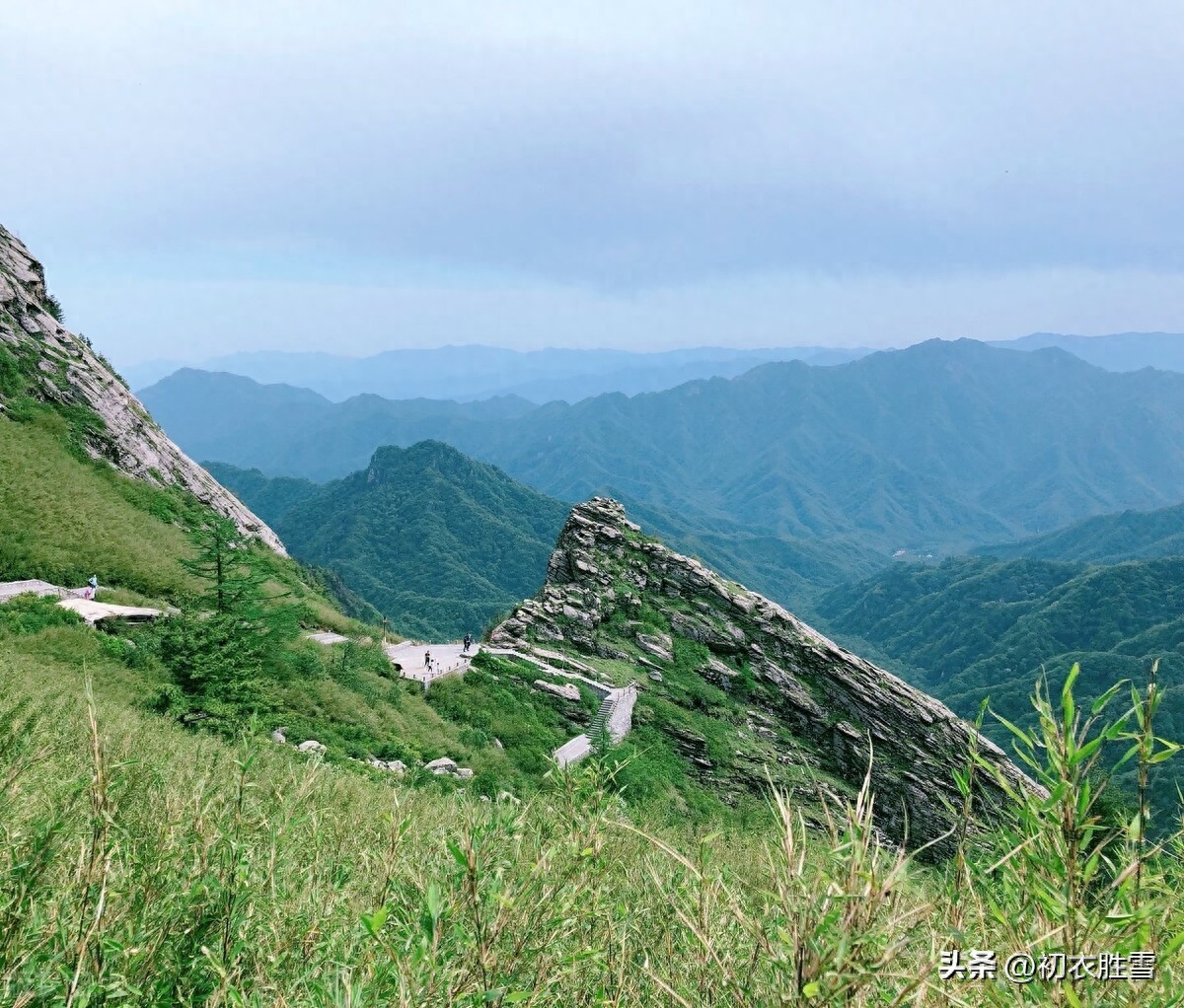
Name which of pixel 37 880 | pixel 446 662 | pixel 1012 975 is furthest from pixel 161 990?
pixel 446 662

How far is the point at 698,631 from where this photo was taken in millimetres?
43094

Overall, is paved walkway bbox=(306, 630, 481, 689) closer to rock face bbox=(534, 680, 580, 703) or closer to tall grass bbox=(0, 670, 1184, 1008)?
rock face bbox=(534, 680, 580, 703)

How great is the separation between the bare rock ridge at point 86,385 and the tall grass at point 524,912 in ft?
123

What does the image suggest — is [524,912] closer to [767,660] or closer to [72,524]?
[72,524]

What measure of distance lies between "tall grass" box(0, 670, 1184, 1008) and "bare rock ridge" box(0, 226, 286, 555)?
37511 millimetres

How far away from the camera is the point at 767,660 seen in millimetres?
42906

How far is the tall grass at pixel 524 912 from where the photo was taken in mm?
2801

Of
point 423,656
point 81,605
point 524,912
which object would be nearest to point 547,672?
point 423,656

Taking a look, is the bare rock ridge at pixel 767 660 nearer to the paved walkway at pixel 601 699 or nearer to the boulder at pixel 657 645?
the boulder at pixel 657 645

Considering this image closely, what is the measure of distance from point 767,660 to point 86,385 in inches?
1738

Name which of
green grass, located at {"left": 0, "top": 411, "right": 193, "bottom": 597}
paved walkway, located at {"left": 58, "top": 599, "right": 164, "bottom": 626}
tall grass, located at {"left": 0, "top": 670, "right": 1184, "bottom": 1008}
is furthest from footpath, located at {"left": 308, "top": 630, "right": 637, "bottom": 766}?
tall grass, located at {"left": 0, "top": 670, "right": 1184, "bottom": 1008}

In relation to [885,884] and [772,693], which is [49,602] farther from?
[772,693]

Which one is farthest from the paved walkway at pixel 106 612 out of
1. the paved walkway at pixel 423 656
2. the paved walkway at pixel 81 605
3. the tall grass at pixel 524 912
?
the tall grass at pixel 524 912

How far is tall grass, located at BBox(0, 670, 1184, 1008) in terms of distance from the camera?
2.80 meters
